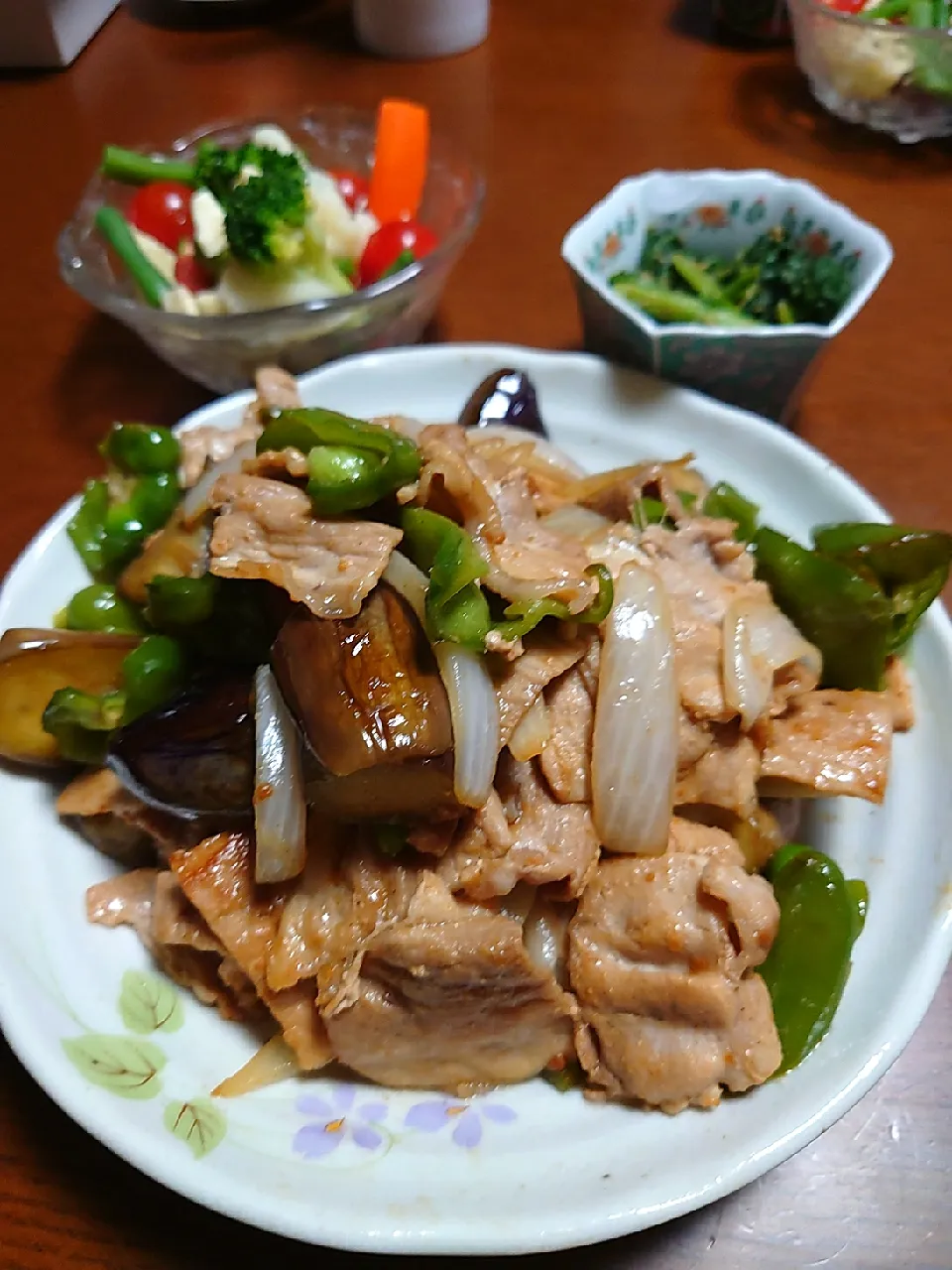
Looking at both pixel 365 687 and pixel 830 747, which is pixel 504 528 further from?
pixel 830 747

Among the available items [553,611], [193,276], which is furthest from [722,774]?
[193,276]

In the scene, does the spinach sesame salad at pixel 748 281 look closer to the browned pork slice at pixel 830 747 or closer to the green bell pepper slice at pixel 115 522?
the browned pork slice at pixel 830 747

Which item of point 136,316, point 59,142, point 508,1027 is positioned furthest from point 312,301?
point 59,142

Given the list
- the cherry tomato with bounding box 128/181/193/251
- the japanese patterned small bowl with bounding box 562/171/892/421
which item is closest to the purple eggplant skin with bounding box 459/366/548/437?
the japanese patterned small bowl with bounding box 562/171/892/421

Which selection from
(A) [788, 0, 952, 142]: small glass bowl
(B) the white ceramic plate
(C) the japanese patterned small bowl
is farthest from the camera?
(A) [788, 0, 952, 142]: small glass bowl

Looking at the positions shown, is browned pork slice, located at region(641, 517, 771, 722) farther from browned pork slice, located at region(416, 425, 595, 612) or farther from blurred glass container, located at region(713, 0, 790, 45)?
blurred glass container, located at region(713, 0, 790, 45)
